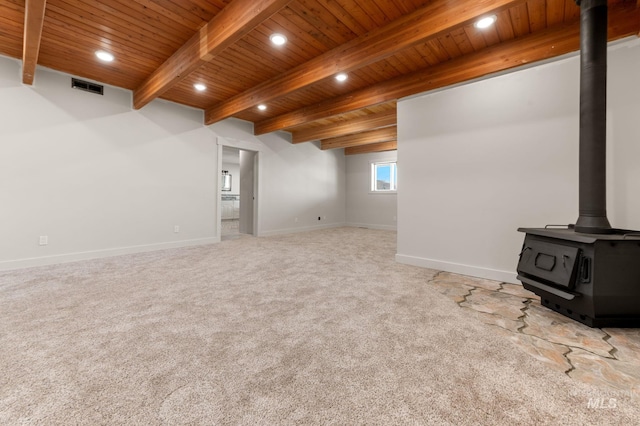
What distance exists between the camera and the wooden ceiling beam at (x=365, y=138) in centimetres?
637

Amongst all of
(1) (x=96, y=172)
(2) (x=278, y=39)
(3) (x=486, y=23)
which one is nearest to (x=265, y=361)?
(2) (x=278, y=39)

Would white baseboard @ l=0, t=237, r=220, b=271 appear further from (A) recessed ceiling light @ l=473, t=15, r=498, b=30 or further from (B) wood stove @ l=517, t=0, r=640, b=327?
(A) recessed ceiling light @ l=473, t=15, r=498, b=30

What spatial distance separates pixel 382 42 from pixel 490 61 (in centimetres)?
132

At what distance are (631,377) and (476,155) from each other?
2378 mm

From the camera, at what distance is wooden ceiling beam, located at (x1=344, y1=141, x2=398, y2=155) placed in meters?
7.52

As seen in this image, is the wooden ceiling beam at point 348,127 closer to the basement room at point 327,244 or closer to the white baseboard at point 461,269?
the basement room at point 327,244

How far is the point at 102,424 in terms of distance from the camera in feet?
3.43

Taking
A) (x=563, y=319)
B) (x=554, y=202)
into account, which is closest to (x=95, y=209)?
(x=563, y=319)

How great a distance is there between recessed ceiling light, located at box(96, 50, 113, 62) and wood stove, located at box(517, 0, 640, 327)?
15.4ft

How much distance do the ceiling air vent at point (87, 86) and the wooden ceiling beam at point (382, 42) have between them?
7.79ft

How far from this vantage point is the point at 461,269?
323 cm

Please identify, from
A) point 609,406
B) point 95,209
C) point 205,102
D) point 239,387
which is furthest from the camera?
point 205,102

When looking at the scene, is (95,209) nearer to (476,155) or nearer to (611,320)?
(476,155)

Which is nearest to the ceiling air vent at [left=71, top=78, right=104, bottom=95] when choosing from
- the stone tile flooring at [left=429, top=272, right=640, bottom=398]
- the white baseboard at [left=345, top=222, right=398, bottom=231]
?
the stone tile flooring at [left=429, top=272, right=640, bottom=398]
